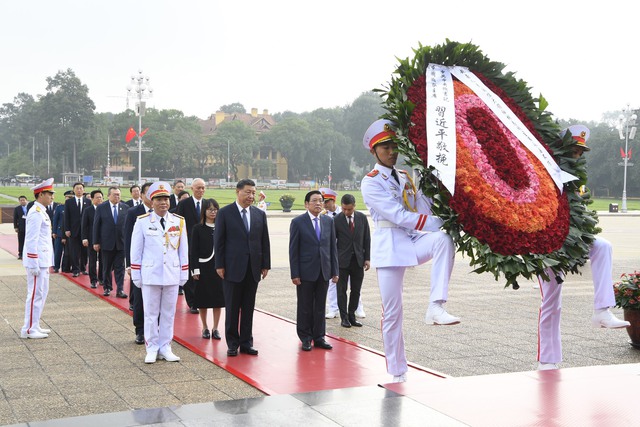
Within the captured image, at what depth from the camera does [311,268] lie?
318 inches

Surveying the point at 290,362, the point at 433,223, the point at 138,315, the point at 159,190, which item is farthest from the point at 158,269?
the point at 433,223

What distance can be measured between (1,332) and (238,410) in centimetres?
527

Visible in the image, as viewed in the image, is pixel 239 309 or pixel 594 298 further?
pixel 239 309

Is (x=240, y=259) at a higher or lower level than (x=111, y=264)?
higher

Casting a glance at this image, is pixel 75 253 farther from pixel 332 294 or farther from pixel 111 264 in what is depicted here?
pixel 332 294

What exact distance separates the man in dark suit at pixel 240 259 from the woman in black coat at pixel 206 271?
708 mm

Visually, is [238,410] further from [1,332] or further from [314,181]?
[314,181]

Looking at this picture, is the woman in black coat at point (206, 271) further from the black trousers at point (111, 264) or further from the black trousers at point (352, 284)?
the black trousers at point (111, 264)

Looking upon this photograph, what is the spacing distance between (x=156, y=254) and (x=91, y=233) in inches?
277

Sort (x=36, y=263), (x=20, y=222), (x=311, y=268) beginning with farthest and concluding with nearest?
(x=20, y=222) → (x=36, y=263) → (x=311, y=268)

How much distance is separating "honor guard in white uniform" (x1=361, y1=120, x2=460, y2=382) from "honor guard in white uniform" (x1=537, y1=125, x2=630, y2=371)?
0.86m

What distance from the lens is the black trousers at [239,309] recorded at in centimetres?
767

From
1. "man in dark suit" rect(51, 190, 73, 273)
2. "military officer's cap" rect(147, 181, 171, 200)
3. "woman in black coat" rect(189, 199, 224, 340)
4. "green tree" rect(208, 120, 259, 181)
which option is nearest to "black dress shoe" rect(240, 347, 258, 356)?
"woman in black coat" rect(189, 199, 224, 340)

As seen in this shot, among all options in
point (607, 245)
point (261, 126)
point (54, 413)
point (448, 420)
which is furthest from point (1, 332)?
point (261, 126)
